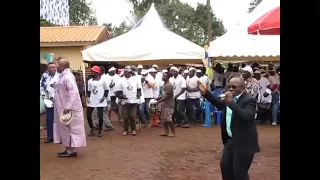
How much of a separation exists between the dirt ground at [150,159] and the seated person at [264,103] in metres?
1.39

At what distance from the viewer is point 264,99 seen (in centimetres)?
1134

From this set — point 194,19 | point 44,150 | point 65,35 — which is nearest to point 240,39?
point 44,150

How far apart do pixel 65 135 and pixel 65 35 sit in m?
11.2

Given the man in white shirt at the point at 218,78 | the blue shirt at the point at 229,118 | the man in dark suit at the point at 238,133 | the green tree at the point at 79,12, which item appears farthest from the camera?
the green tree at the point at 79,12

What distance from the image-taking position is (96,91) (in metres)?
9.38

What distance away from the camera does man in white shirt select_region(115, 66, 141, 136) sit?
9.52 meters

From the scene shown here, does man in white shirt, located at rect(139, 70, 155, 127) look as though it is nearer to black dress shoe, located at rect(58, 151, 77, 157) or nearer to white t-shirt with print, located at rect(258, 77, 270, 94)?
white t-shirt with print, located at rect(258, 77, 270, 94)

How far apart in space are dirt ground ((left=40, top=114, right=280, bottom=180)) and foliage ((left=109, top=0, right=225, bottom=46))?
76.6 ft

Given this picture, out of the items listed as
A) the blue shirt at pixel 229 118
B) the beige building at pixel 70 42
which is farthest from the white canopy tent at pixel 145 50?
the beige building at pixel 70 42

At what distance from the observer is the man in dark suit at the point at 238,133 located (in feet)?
13.9

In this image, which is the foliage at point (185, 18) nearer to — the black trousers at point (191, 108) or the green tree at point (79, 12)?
the green tree at point (79, 12)

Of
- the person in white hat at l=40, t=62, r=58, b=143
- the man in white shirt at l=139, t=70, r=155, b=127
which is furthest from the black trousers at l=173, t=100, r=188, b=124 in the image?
the person in white hat at l=40, t=62, r=58, b=143
